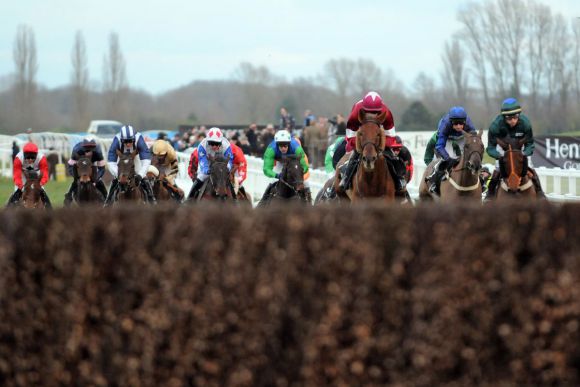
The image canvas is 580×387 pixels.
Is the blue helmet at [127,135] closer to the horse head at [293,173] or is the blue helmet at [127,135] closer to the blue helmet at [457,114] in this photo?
the horse head at [293,173]

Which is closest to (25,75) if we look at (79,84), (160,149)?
(79,84)

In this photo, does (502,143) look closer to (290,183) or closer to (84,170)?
(290,183)

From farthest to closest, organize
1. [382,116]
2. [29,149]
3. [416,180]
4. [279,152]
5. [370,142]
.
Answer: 1. [416,180]
2. [29,149]
3. [279,152]
4. [382,116]
5. [370,142]

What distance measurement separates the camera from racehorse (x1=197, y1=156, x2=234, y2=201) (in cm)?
1393

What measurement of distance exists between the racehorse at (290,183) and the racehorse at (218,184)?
0.57 metres

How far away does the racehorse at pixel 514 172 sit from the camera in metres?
12.5

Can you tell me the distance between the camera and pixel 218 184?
13984mm

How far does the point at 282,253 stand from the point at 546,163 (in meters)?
23.2

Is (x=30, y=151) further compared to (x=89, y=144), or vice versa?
(x=30, y=151)

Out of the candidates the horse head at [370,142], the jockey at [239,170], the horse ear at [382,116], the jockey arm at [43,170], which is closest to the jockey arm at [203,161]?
the jockey at [239,170]

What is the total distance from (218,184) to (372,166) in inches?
131

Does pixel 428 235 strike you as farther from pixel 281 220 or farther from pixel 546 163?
pixel 546 163

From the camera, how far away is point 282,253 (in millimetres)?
5473

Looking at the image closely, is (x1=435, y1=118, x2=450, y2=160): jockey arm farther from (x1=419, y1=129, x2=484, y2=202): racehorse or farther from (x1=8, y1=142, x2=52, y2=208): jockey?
(x1=8, y1=142, x2=52, y2=208): jockey
